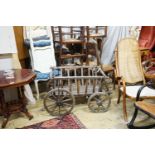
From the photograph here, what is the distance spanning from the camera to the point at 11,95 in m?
2.93

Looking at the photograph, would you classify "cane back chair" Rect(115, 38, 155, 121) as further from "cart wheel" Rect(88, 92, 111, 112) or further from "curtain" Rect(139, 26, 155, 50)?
"curtain" Rect(139, 26, 155, 50)

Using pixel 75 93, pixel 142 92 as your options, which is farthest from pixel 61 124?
pixel 142 92

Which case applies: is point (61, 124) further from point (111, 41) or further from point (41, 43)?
point (111, 41)

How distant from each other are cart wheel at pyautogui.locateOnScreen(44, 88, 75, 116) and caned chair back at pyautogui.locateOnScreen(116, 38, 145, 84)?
0.78m

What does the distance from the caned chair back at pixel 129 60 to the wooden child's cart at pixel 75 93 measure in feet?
0.98

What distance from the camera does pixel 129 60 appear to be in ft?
9.46

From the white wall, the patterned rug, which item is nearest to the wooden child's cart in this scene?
the patterned rug

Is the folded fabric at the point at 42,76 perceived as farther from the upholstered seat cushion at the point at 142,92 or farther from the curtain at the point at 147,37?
the curtain at the point at 147,37

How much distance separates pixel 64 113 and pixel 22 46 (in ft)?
4.51

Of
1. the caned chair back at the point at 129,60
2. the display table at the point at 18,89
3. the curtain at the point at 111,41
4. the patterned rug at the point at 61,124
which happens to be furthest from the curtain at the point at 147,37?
the display table at the point at 18,89

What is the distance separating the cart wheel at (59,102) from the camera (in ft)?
8.63

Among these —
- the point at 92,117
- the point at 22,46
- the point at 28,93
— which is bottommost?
the point at 92,117
